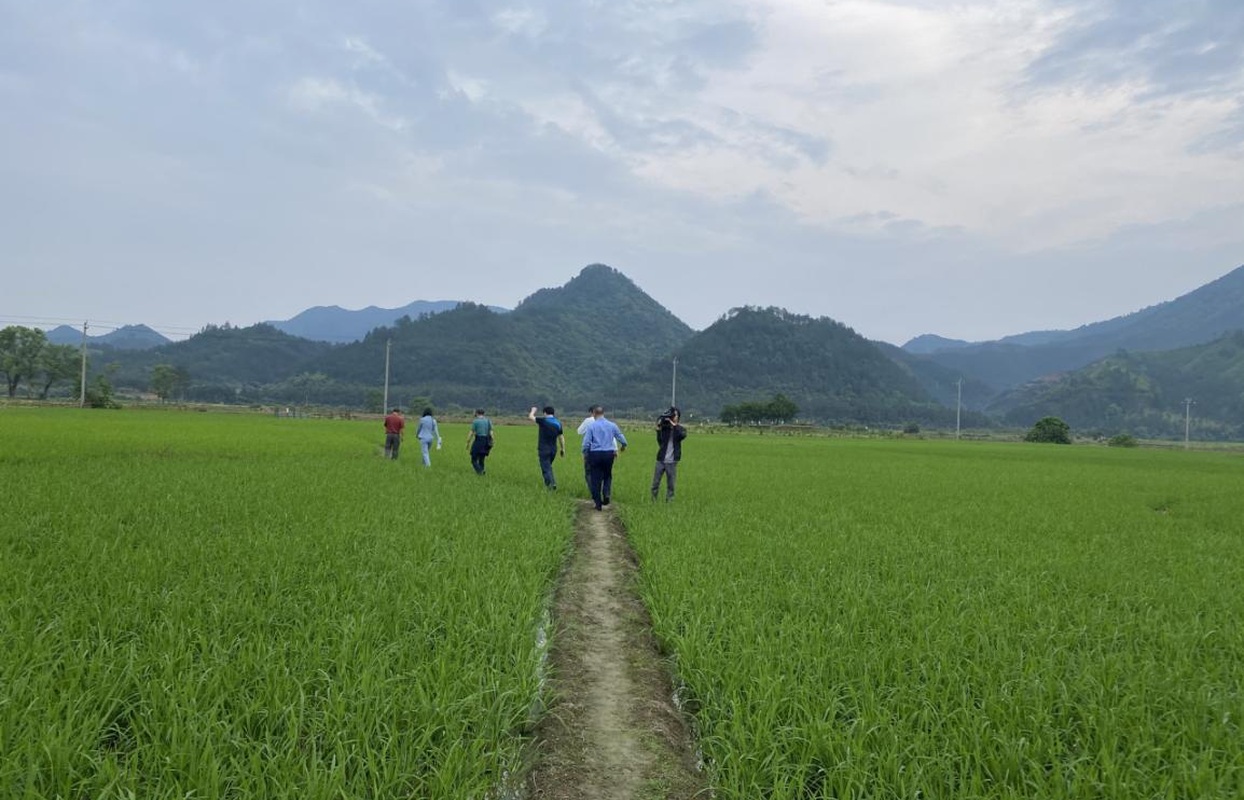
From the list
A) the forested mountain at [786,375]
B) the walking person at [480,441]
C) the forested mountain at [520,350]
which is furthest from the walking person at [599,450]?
the forested mountain at [786,375]

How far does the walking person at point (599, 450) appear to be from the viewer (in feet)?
36.8

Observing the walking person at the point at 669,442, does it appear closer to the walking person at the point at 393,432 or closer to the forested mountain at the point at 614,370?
the walking person at the point at 393,432

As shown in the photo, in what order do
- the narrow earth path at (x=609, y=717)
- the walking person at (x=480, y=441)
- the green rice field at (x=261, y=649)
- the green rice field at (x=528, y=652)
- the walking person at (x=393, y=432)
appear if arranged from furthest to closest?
the walking person at (x=393, y=432)
the walking person at (x=480, y=441)
the narrow earth path at (x=609, y=717)
the green rice field at (x=528, y=652)
the green rice field at (x=261, y=649)

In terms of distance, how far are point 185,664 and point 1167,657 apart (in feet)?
18.7

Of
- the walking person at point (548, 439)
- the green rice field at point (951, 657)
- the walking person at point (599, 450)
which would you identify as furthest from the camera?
the walking person at point (548, 439)

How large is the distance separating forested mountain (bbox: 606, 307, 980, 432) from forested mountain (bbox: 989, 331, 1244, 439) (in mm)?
28530

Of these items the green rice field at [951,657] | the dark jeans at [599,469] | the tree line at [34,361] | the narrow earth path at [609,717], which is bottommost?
the narrow earth path at [609,717]

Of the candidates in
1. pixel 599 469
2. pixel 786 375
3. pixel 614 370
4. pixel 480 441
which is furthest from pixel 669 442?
pixel 614 370

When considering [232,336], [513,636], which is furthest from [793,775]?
[232,336]

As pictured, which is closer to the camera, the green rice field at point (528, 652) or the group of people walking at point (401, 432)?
the green rice field at point (528, 652)

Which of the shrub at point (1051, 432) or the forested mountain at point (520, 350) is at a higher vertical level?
the forested mountain at point (520, 350)

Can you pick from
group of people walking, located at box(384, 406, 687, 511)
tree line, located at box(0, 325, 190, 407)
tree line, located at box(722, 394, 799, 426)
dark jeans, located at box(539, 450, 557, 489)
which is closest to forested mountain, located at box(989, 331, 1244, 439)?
tree line, located at box(722, 394, 799, 426)

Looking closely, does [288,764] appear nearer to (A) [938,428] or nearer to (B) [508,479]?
(B) [508,479]

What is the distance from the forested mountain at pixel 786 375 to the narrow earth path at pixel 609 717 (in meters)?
113
